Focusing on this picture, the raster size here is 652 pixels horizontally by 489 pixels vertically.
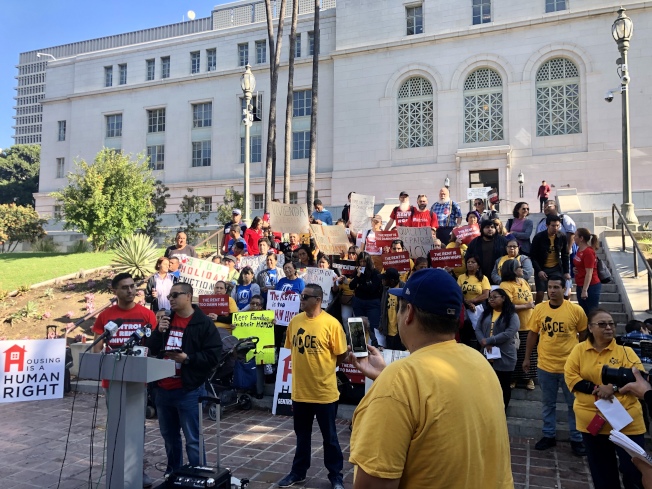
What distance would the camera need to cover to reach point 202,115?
41062mm

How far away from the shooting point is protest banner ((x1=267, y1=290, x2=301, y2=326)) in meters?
9.00

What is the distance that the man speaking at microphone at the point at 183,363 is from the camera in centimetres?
496

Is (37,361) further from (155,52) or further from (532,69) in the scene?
(155,52)

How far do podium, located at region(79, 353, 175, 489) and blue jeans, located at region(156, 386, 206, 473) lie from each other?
0.77 metres

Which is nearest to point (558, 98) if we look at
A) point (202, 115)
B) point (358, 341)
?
point (202, 115)

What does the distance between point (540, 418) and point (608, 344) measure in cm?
313

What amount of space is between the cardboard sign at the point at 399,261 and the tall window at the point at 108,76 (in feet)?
141

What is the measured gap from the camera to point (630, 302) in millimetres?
8930

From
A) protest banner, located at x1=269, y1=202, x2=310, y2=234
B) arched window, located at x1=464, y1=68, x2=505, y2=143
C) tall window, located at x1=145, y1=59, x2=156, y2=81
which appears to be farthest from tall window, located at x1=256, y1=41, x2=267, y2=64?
protest banner, located at x1=269, y1=202, x2=310, y2=234

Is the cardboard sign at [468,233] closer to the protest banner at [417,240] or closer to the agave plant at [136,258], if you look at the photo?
the protest banner at [417,240]

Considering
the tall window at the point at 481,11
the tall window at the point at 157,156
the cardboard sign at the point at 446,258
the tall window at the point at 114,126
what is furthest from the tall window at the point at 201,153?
the cardboard sign at the point at 446,258

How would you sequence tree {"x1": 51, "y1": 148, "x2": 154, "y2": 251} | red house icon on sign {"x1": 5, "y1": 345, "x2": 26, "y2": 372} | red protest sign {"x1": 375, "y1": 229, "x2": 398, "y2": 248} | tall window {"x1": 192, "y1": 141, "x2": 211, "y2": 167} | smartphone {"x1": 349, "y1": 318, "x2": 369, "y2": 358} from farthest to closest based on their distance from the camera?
tall window {"x1": 192, "y1": 141, "x2": 211, "y2": 167}, tree {"x1": 51, "y1": 148, "x2": 154, "y2": 251}, red protest sign {"x1": 375, "y1": 229, "x2": 398, "y2": 248}, red house icon on sign {"x1": 5, "y1": 345, "x2": 26, "y2": 372}, smartphone {"x1": 349, "y1": 318, "x2": 369, "y2": 358}

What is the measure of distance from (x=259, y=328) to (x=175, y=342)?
3479 millimetres

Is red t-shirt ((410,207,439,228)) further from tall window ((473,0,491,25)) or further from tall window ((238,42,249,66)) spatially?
tall window ((238,42,249,66))
